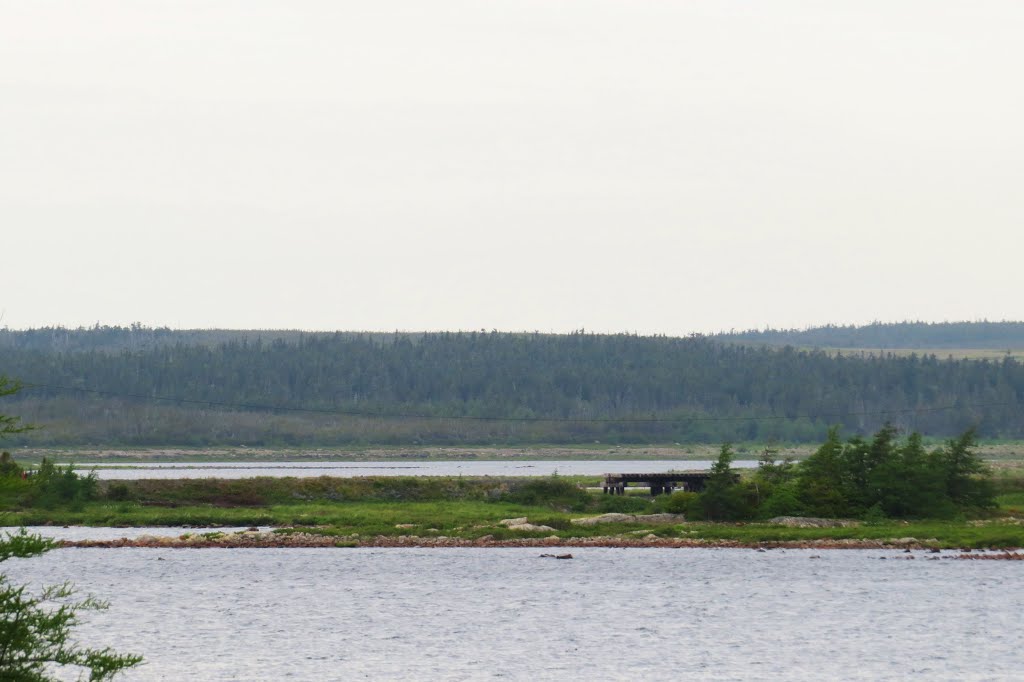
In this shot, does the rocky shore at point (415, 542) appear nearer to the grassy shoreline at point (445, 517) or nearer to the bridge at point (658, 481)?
the grassy shoreline at point (445, 517)

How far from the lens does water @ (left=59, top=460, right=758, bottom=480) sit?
14075 cm

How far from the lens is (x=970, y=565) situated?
60.3 m

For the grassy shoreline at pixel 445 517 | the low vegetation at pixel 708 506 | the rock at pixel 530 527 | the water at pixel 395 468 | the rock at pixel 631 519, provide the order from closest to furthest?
the grassy shoreline at pixel 445 517 < the low vegetation at pixel 708 506 < the rock at pixel 530 527 < the rock at pixel 631 519 < the water at pixel 395 468

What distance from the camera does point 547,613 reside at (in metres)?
49.2

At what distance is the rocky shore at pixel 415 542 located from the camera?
68000 millimetres

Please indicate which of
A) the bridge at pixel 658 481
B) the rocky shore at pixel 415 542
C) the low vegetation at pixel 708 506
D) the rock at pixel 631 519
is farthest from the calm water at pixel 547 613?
the bridge at pixel 658 481

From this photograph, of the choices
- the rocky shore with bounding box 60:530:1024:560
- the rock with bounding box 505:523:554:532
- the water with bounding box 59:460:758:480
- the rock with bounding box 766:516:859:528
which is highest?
the rock with bounding box 766:516:859:528

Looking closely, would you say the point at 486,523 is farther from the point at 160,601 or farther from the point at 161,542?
the point at 160,601

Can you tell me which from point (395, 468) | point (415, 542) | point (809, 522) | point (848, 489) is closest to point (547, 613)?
point (415, 542)

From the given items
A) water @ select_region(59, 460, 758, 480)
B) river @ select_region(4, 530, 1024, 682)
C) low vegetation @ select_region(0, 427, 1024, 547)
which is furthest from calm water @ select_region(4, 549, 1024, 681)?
water @ select_region(59, 460, 758, 480)

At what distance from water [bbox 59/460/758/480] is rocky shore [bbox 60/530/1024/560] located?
64.0m

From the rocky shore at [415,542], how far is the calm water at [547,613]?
0.82 m

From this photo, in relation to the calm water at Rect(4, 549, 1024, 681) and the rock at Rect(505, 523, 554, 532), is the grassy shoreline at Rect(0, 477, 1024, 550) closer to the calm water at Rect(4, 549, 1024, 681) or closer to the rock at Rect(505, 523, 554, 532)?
the rock at Rect(505, 523, 554, 532)

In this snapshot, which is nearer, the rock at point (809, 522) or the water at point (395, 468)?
the rock at point (809, 522)
